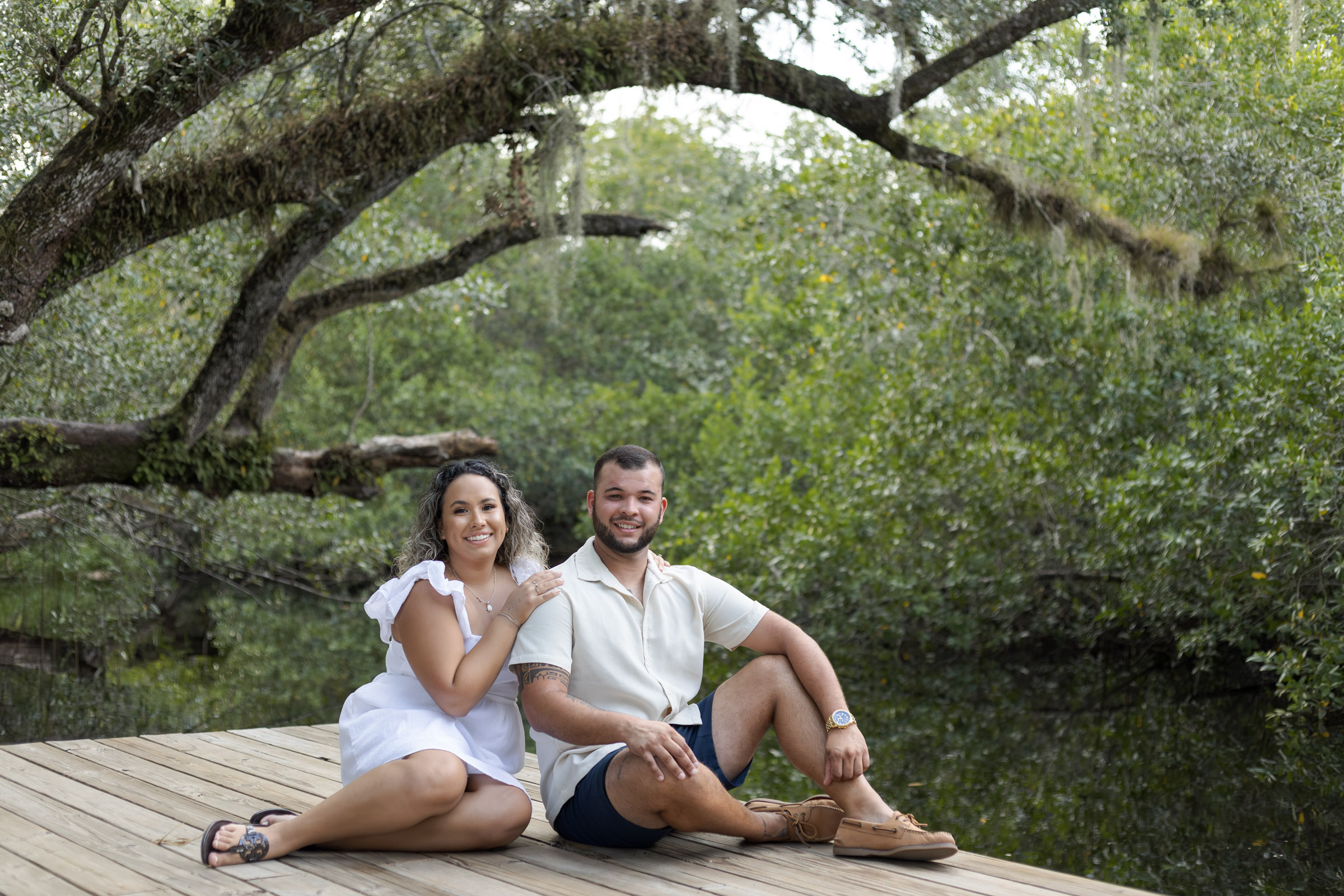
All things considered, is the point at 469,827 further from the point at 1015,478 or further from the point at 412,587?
the point at 1015,478

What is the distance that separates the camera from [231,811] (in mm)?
3547

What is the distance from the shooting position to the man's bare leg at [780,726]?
3.04 m

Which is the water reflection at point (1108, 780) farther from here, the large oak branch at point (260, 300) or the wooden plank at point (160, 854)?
the large oak branch at point (260, 300)

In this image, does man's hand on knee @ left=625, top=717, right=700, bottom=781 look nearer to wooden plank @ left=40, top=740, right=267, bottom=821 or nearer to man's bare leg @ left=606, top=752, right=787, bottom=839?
man's bare leg @ left=606, top=752, right=787, bottom=839

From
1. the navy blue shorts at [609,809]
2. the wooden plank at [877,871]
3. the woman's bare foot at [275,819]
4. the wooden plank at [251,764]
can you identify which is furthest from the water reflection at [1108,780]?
the woman's bare foot at [275,819]

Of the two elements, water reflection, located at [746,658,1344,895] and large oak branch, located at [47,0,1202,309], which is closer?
water reflection, located at [746,658,1344,895]

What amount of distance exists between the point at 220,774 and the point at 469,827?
1.48 meters

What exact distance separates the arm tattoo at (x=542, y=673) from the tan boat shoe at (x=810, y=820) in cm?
72

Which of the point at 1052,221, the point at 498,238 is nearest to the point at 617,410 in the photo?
the point at 498,238

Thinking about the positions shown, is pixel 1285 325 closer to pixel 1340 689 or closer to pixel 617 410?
pixel 1340 689

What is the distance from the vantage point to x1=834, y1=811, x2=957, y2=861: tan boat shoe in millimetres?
2996

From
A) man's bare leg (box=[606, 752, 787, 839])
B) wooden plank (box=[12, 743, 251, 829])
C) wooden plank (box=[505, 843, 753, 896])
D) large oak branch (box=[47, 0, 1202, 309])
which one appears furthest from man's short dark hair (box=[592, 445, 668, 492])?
large oak branch (box=[47, 0, 1202, 309])

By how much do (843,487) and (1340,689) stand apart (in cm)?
391

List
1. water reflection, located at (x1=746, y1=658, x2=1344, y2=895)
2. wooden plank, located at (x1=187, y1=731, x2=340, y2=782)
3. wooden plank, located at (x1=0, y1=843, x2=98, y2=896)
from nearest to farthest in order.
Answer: wooden plank, located at (x1=0, y1=843, x2=98, y2=896) → wooden plank, located at (x1=187, y1=731, x2=340, y2=782) → water reflection, located at (x1=746, y1=658, x2=1344, y2=895)
